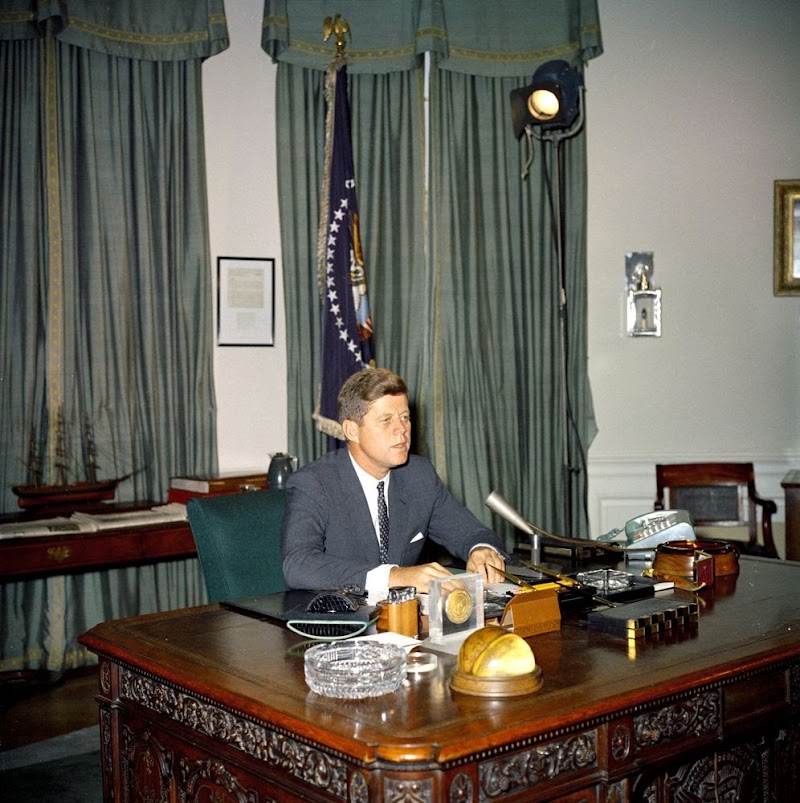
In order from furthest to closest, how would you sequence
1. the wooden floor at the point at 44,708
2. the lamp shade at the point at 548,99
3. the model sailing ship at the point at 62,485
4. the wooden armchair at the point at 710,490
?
the wooden armchair at the point at 710,490
the lamp shade at the point at 548,99
the model sailing ship at the point at 62,485
the wooden floor at the point at 44,708

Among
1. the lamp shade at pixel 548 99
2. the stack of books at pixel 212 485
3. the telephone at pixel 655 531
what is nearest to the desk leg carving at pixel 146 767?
the telephone at pixel 655 531

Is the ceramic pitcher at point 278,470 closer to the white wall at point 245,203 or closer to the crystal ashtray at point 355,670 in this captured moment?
the white wall at point 245,203

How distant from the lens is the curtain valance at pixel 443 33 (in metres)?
5.31

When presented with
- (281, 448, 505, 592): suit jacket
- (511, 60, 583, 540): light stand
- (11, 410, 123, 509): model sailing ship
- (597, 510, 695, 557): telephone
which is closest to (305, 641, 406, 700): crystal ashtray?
(281, 448, 505, 592): suit jacket

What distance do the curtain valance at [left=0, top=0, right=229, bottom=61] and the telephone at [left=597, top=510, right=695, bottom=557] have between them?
10.9 feet

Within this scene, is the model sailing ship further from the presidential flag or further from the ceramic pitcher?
the presidential flag

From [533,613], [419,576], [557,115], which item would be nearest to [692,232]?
[557,115]

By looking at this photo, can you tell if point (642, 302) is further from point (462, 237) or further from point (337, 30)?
point (337, 30)

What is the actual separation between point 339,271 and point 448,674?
338 centimetres

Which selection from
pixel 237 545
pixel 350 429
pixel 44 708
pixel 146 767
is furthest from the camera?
pixel 44 708

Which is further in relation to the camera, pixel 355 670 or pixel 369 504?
pixel 369 504

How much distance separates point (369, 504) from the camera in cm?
311

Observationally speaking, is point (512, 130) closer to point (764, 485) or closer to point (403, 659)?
point (764, 485)

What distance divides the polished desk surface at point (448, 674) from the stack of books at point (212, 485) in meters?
2.19
